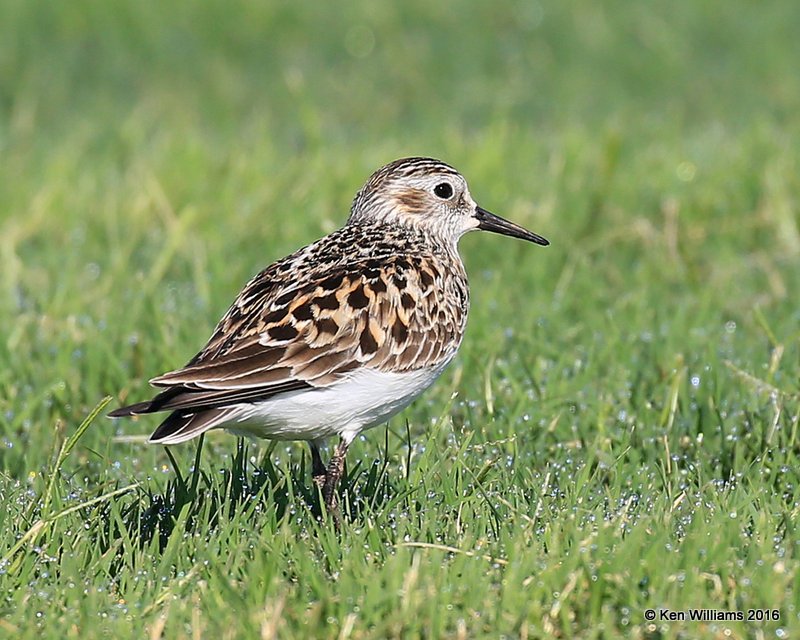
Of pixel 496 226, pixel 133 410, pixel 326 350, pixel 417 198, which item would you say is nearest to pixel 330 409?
pixel 326 350

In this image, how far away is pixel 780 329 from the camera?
25.4ft

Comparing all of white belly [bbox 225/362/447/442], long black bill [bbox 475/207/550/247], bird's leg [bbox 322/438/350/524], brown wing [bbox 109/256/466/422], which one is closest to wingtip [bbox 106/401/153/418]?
brown wing [bbox 109/256/466/422]

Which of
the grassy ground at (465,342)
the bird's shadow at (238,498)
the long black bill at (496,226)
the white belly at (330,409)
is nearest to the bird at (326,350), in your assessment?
the white belly at (330,409)

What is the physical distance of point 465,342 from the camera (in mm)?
7371

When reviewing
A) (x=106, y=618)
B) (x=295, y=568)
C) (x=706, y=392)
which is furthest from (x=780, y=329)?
(x=106, y=618)

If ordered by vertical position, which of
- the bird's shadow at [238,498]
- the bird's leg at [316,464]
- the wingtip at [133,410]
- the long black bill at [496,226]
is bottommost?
the bird's shadow at [238,498]

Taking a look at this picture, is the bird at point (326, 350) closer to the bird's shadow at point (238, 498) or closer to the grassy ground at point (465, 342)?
the bird's shadow at point (238, 498)

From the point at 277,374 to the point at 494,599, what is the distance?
1183 millimetres

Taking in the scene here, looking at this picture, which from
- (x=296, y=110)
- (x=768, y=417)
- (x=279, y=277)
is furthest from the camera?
(x=296, y=110)

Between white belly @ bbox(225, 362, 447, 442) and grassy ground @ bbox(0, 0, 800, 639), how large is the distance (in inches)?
11.2

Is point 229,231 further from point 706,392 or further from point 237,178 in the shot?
point 706,392

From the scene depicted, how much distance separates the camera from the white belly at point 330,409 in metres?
5.09

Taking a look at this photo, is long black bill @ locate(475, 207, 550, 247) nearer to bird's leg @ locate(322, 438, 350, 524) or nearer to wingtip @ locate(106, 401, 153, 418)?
bird's leg @ locate(322, 438, 350, 524)

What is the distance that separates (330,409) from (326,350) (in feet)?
0.75
